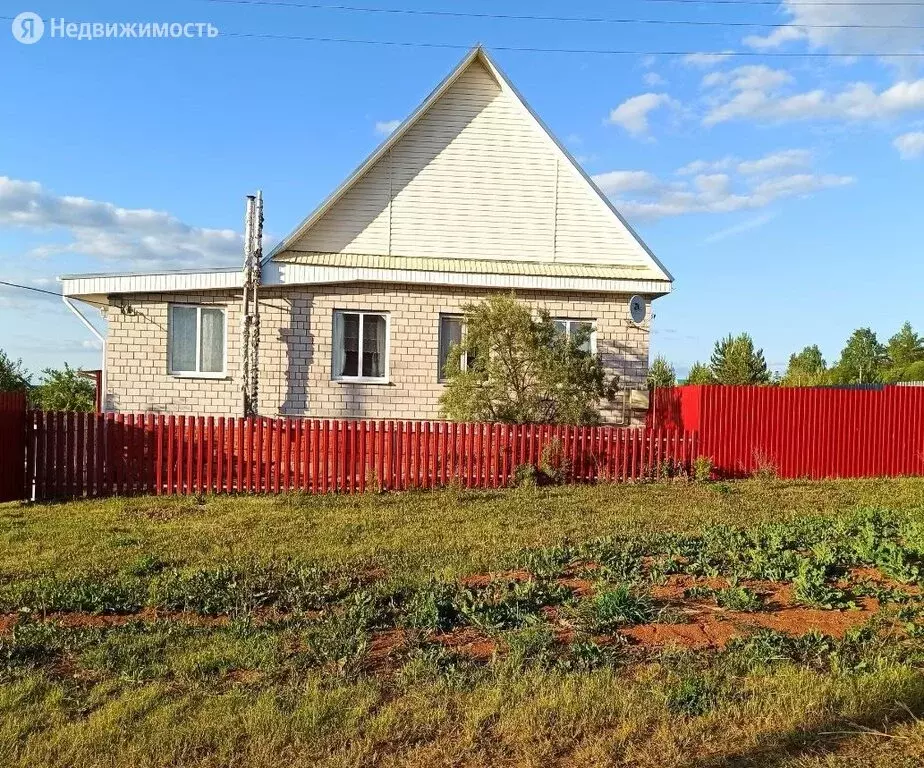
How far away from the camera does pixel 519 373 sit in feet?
47.0

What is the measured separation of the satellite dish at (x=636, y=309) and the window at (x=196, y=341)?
788 centimetres

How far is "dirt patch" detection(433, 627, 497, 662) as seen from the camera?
17.5 feet

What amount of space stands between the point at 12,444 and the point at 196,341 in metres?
4.20

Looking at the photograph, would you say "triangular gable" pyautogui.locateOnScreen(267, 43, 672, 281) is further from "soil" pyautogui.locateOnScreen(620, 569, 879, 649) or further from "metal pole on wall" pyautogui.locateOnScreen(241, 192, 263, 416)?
"soil" pyautogui.locateOnScreen(620, 569, 879, 649)

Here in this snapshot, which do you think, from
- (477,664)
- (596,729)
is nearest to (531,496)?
(477,664)

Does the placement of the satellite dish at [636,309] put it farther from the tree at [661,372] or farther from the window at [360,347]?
the tree at [661,372]

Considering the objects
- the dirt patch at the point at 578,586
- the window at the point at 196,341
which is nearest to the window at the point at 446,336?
the window at the point at 196,341

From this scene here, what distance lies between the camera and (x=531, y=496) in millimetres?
12125

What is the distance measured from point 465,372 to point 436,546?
609 cm

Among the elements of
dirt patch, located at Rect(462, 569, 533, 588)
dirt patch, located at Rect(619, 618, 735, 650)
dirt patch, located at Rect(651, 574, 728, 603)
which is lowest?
dirt patch, located at Rect(619, 618, 735, 650)

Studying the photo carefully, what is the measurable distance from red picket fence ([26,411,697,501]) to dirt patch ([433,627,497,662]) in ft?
24.1

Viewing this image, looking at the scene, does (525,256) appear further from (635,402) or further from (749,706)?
(749,706)

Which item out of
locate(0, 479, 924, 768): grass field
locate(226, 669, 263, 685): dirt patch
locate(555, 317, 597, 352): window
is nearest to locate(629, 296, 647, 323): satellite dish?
locate(555, 317, 597, 352): window

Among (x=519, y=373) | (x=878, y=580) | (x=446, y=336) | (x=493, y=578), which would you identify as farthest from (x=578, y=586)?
(x=446, y=336)
